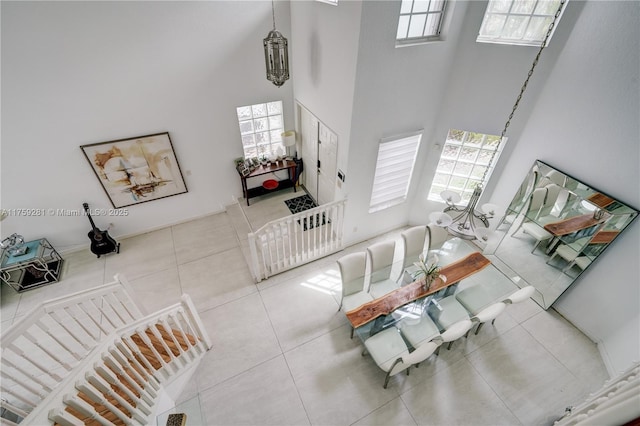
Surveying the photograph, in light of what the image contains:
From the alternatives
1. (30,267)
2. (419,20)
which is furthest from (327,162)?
(30,267)

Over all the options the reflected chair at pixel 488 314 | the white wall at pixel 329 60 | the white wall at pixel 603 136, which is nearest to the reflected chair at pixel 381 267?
the reflected chair at pixel 488 314

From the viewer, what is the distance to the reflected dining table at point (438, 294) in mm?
3350

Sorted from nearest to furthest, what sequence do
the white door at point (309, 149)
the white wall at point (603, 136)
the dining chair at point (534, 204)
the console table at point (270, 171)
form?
the white wall at point (603, 136)
the dining chair at point (534, 204)
the white door at point (309, 149)
the console table at point (270, 171)

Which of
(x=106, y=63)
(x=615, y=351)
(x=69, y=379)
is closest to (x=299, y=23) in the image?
(x=106, y=63)

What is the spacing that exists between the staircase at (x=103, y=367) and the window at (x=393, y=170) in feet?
10.7

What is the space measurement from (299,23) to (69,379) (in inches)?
198

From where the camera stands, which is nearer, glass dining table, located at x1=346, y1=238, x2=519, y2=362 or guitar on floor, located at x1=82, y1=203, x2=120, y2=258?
glass dining table, located at x1=346, y1=238, x2=519, y2=362

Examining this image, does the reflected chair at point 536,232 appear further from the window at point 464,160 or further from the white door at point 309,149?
the white door at point 309,149

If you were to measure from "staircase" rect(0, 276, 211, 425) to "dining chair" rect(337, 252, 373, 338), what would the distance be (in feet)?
5.87

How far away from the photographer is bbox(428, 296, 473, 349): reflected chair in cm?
318

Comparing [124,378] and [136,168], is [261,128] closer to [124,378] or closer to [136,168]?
[136,168]

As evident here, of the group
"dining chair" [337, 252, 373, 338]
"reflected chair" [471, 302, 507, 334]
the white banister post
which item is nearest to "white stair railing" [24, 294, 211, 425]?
the white banister post

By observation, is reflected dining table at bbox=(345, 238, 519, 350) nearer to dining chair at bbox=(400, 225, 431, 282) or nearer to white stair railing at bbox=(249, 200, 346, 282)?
dining chair at bbox=(400, 225, 431, 282)

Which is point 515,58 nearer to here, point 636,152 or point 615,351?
point 636,152
